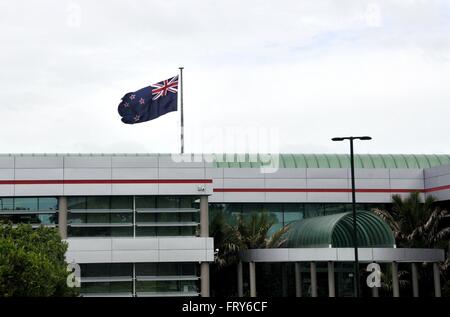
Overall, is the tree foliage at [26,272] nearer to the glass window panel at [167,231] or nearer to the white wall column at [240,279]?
the glass window panel at [167,231]

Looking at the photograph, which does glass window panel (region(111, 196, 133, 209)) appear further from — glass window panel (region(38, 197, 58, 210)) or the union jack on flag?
the union jack on flag

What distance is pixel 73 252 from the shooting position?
4684 centimetres

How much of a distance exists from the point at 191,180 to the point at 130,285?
7.37 metres

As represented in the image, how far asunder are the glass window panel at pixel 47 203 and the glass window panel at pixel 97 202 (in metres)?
1.98

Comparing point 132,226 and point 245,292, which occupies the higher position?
point 132,226

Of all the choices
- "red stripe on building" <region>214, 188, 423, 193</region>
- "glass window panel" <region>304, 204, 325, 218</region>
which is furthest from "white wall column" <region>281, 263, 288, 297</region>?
"glass window panel" <region>304, 204, 325, 218</region>

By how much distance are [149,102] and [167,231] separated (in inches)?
323

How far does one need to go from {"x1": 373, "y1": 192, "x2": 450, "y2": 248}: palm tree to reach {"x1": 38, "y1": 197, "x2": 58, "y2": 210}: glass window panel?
25.0m

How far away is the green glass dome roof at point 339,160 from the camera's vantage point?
64312 millimetres

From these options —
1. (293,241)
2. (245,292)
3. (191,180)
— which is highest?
(191,180)

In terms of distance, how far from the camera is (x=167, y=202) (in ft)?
159
